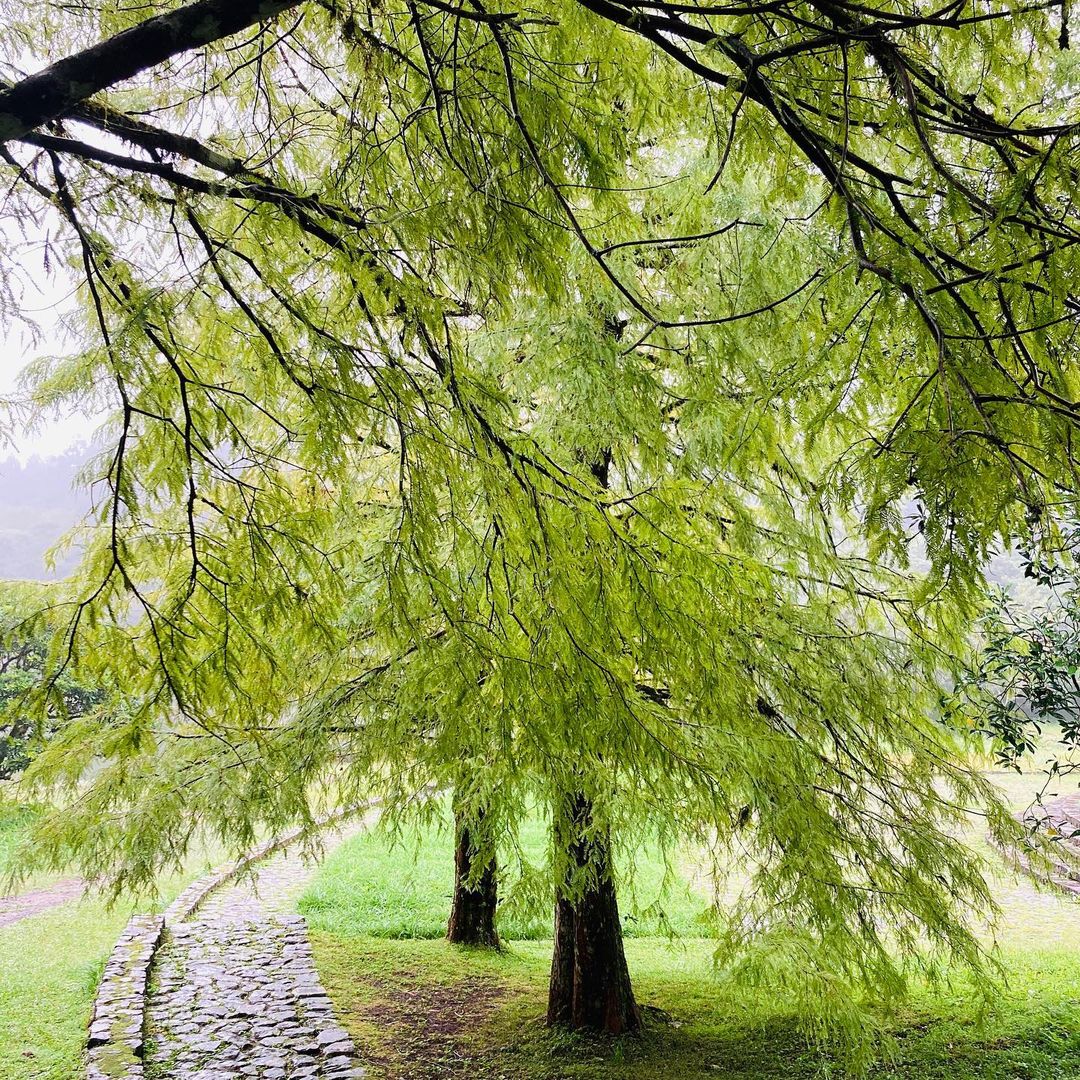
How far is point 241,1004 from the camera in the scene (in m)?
6.63

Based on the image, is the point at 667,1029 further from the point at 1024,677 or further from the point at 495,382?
the point at 495,382

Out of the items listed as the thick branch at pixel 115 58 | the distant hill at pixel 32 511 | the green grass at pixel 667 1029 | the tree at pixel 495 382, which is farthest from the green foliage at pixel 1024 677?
the distant hill at pixel 32 511

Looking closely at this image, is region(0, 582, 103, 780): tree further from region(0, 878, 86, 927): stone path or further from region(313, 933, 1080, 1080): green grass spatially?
region(0, 878, 86, 927): stone path

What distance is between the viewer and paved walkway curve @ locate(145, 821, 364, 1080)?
17.9 feet

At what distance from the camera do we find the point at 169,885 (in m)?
10.9

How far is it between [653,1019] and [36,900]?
364 inches

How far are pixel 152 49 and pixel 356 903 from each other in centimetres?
1068

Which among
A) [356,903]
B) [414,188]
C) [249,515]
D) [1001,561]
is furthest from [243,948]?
[1001,561]

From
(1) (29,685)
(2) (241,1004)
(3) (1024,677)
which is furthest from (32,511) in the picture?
(3) (1024,677)

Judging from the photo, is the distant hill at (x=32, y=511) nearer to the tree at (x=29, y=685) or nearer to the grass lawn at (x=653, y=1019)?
the grass lawn at (x=653, y=1019)

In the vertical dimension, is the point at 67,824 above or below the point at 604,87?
below

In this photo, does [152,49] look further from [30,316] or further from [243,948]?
[243,948]

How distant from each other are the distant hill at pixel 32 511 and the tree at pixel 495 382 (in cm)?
4598

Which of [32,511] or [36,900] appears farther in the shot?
[32,511]
